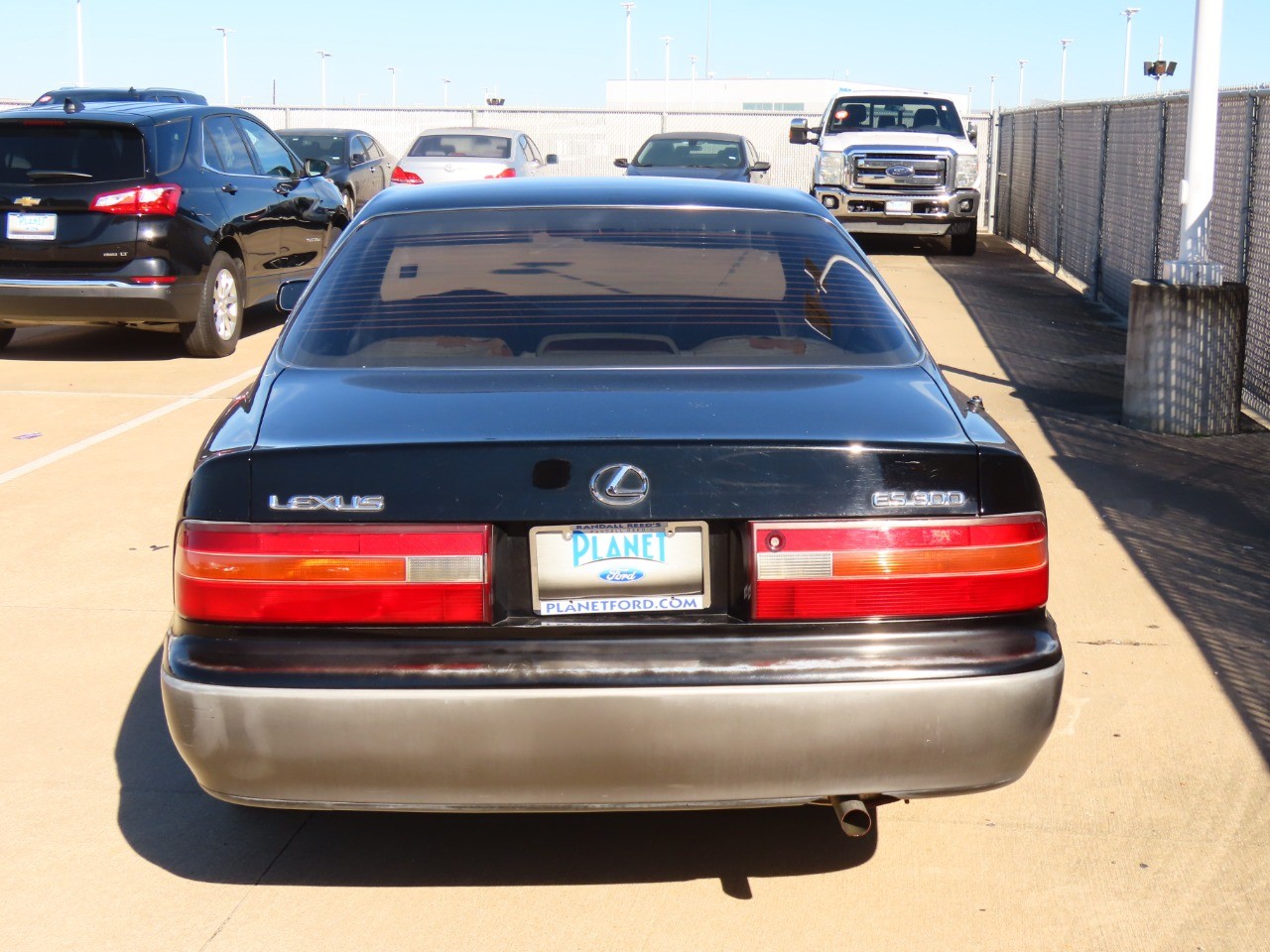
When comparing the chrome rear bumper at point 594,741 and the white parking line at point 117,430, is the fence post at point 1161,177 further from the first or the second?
the chrome rear bumper at point 594,741

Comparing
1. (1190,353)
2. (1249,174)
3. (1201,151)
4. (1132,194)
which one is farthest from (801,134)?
(1190,353)

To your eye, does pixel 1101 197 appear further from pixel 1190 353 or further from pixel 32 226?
pixel 32 226

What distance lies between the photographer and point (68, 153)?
10.6 metres

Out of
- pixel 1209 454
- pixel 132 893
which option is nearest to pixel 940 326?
pixel 1209 454

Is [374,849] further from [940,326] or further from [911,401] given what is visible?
[940,326]

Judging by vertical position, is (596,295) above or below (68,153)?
below

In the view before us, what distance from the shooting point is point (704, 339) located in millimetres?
3822

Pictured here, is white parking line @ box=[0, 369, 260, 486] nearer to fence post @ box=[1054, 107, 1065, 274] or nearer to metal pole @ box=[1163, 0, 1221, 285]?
metal pole @ box=[1163, 0, 1221, 285]

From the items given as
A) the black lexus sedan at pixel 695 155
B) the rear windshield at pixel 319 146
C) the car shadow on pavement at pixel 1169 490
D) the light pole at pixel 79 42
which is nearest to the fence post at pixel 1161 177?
the car shadow on pavement at pixel 1169 490

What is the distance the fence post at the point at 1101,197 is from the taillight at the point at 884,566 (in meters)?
12.4

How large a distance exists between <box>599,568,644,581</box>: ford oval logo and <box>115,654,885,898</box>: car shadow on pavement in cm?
88

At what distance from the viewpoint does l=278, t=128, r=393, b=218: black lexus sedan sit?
22297 millimetres

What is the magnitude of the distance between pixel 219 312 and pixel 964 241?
1151cm

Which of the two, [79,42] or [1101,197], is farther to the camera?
[79,42]
